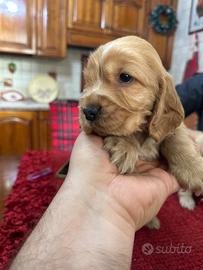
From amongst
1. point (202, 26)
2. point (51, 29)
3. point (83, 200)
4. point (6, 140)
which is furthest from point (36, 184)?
point (202, 26)

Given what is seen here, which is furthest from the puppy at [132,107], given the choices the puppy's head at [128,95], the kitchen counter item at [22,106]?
Answer: the kitchen counter item at [22,106]

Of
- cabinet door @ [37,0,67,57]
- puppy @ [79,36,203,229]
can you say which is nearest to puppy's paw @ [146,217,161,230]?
puppy @ [79,36,203,229]

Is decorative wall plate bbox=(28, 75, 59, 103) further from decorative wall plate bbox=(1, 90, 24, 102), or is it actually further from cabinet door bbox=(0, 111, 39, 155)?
cabinet door bbox=(0, 111, 39, 155)

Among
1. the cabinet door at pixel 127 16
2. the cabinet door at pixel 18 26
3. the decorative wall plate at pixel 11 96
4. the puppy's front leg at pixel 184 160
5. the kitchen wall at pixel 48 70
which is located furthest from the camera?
the kitchen wall at pixel 48 70

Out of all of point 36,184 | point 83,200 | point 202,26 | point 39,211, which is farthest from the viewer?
point 202,26

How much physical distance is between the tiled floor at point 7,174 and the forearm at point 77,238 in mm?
350

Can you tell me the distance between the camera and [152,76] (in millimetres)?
833

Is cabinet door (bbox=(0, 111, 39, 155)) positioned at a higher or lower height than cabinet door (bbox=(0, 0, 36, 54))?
lower

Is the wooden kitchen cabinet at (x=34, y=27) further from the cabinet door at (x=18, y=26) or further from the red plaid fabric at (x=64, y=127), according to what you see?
the red plaid fabric at (x=64, y=127)

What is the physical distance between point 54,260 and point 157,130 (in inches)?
19.1

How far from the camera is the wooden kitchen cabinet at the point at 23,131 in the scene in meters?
2.85

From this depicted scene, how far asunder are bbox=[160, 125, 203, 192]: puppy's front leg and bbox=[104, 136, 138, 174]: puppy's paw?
0.15m

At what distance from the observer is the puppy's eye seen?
0.81 metres

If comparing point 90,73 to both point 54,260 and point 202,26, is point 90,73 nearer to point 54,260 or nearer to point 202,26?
point 54,260
